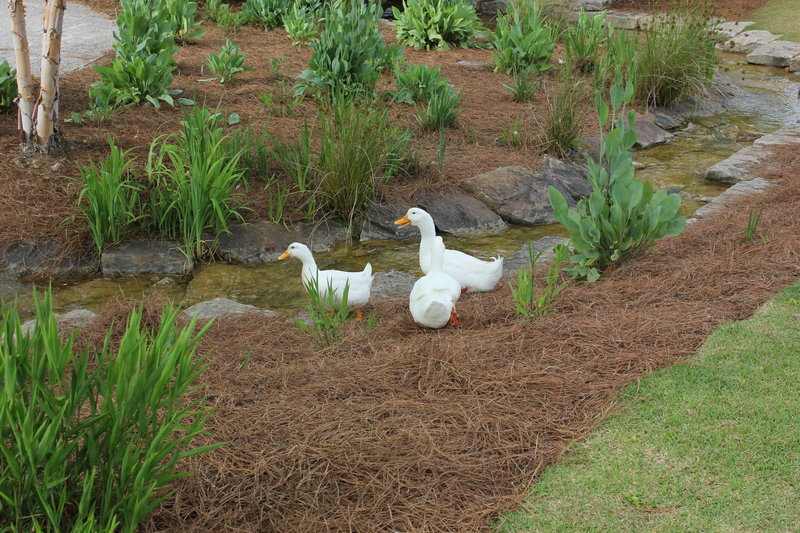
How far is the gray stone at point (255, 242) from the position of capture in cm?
577

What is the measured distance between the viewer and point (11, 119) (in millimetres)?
6809

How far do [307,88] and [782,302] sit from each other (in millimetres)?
5588

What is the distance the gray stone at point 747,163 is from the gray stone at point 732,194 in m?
0.39

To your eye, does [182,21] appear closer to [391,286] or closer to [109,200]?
[109,200]

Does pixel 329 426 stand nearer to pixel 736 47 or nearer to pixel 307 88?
pixel 307 88

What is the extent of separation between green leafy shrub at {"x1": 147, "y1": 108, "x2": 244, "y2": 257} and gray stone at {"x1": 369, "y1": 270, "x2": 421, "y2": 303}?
1215 mm

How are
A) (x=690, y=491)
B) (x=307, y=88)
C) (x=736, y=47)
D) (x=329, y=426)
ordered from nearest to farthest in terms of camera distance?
(x=690, y=491) → (x=329, y=426) → (x=307, y=88) → (x=736, y=47)

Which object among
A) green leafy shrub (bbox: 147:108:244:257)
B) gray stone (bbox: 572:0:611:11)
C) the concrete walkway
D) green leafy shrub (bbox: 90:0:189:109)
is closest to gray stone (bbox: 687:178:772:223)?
green leafy shrub (bbox: 147:108:244:257)

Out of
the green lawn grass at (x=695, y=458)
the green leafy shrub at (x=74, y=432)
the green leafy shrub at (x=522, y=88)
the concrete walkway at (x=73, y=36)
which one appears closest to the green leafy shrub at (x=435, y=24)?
the green leafy shrub at (x=522, y=88)

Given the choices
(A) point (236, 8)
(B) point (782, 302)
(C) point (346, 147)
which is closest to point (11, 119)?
(C) point (346, 147)

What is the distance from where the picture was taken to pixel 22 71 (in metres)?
5.86

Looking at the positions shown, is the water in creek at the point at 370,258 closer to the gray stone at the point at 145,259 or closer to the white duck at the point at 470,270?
the gray stone at the point at 145,259

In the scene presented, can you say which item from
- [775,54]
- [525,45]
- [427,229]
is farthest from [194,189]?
[775,54]

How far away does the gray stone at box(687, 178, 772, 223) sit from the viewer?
237 inches
